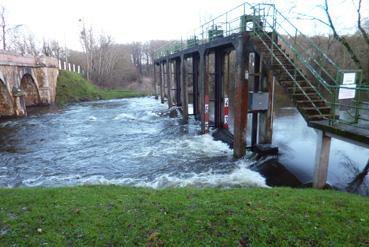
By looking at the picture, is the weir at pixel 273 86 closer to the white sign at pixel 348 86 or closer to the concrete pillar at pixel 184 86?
the white sign at pixel 348 86

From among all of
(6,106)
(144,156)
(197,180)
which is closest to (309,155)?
(197,180)

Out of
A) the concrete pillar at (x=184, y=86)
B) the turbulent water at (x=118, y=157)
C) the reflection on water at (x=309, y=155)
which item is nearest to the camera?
the turbulent water at (x=118, y=157)

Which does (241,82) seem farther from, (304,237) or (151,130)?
(151,130)

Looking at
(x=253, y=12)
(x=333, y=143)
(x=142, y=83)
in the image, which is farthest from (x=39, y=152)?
(x=142, y=83)

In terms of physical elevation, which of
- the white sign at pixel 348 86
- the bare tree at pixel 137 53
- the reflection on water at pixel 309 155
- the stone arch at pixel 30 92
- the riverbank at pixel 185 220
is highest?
the bare tree at pixel 137 53

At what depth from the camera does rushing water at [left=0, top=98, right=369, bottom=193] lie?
10.9m

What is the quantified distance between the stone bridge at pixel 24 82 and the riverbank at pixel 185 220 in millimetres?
20949

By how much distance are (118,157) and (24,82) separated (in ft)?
78.2

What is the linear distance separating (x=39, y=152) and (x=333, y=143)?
52.2ft

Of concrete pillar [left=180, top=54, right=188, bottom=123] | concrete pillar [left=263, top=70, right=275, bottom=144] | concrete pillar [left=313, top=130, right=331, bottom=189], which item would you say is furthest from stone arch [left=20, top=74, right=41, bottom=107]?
concrete pillar [left=313, top=130, right=331, bottom=189]

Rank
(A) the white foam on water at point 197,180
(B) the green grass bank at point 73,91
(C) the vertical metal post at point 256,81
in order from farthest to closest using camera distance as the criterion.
A: 1. (B) the green grass bank at point 73,91
2. (C) the vertical metal post at point 256,81
3. (A) the white foam on water at point 197,180

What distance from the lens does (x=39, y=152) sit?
1507 centimetres

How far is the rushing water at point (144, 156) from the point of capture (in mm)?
10891

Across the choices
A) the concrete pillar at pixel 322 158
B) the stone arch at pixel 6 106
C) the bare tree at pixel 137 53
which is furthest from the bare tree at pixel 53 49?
the concrete pillar at pixel 322 158
